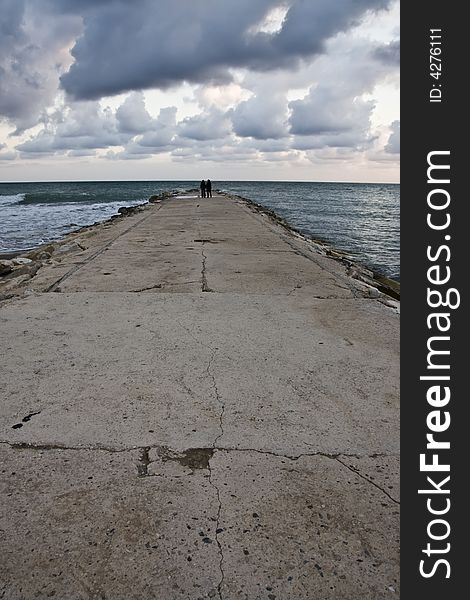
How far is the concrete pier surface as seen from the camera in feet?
5.95

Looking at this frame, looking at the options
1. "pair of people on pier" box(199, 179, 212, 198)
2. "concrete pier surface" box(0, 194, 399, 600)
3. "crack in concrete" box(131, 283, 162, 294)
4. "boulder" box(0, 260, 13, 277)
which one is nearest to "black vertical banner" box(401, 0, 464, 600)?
"concrete pier surface" box(0, 194, 399, 600)

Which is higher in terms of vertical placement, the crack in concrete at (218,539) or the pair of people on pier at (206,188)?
the pair of people on pier at (206,188)

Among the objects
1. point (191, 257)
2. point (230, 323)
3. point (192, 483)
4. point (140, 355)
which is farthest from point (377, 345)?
point (191, 257)

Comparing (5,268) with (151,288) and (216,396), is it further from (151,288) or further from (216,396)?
(216,396)

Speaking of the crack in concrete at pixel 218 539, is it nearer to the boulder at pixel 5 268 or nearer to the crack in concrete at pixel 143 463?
the crack in concrete at pixel 143 463

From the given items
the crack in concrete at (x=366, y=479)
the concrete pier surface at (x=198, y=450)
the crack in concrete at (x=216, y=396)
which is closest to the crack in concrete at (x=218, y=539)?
the concrete pier surface at (x=198, y=450)

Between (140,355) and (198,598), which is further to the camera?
(140,355)

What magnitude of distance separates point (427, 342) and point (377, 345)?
92.4 inches

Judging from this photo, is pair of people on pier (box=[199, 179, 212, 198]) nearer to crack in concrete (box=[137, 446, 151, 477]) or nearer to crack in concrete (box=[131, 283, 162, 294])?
crack in concrete (box=[131, 283, 162, 294])

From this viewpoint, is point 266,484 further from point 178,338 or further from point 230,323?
point 230,323

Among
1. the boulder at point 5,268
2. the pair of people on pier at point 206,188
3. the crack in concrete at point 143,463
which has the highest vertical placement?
the pair of people on pier at point 206,188

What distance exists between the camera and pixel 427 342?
1812mm

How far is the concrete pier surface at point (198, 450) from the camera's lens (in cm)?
181

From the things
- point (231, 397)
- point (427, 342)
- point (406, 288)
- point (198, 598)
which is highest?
point (406, 288)
